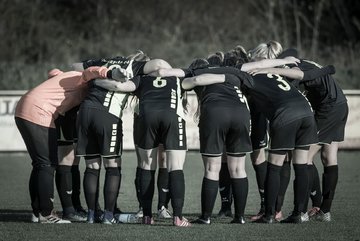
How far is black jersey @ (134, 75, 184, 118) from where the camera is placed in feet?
31.4

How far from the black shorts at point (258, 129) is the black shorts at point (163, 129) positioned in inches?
46.5

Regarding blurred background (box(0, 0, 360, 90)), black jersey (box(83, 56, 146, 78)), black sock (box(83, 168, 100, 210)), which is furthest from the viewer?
blurred background (box(0, 0, 360, 90))

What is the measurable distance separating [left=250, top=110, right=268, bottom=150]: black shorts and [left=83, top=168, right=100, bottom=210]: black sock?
183cm

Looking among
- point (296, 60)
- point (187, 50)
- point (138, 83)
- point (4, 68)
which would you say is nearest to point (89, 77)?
point (138, 83)

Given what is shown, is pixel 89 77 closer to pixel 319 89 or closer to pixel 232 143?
pixel 232 143

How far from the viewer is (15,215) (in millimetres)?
10734

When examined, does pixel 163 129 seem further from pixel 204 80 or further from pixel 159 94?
pixel 204 80

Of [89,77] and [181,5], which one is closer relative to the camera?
[89,77]

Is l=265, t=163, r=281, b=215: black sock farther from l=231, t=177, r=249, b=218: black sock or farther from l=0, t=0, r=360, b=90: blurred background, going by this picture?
l=0, t=0, r=360, b=90: blurred background

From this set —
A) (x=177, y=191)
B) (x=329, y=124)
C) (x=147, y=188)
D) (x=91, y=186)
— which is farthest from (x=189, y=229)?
(x=329, y=124)

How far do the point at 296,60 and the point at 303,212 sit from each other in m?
1.65

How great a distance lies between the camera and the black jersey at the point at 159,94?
957 centimetres

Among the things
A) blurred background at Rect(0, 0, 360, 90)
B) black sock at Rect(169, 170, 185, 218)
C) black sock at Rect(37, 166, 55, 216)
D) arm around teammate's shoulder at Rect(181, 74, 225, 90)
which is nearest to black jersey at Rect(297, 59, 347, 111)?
arm around teammate's shoulder at Rect(181, 74, 225, 90)

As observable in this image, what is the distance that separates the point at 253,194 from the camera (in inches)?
500
